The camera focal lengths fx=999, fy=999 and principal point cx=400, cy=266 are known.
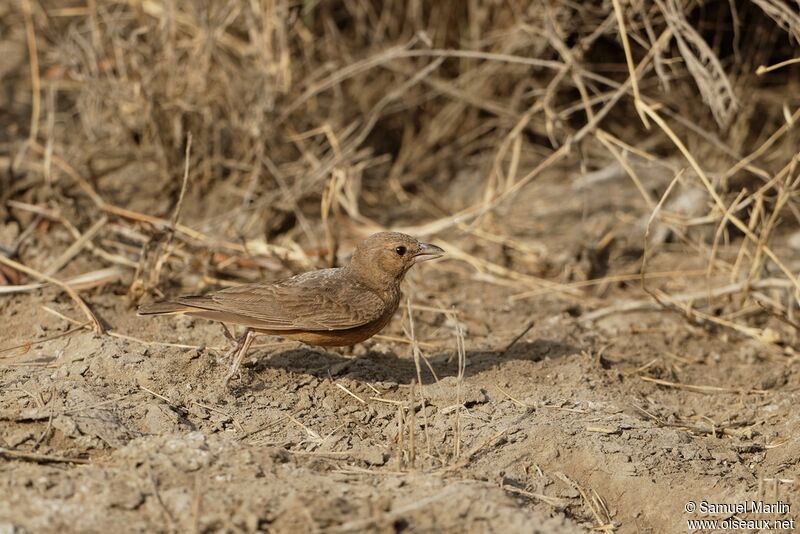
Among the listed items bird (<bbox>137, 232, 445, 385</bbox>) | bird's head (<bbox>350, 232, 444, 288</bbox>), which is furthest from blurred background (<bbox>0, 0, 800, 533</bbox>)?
bird's head (<bbox>350, 232, 444, 288</bbox>)

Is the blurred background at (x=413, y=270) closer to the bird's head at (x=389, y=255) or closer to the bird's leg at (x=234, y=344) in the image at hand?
the bird's leg at (x=234, y=344)

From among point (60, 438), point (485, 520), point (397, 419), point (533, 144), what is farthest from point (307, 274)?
point (533, 144)

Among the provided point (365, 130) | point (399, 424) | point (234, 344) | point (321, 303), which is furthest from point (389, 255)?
point (365, 130)

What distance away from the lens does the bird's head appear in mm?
5168

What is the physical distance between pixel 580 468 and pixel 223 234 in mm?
3221

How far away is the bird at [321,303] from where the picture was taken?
4750 mm

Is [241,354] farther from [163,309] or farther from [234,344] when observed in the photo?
[163,309]

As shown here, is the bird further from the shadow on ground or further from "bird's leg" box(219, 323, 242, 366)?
the shadow on ground

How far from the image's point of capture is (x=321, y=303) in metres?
4.85

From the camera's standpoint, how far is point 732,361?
5824 mm

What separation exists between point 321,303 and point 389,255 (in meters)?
0.52

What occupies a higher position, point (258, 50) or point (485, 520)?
point (258, 50)

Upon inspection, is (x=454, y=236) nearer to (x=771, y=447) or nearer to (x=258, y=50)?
(x=258, y=50)

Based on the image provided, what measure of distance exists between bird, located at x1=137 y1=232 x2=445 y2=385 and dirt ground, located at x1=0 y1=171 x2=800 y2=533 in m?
0.26
